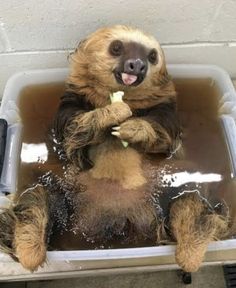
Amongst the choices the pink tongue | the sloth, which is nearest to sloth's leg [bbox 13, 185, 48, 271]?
the sloth

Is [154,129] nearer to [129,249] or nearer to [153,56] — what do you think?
[153,56]

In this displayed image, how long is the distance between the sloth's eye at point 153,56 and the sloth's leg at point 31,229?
0.51m

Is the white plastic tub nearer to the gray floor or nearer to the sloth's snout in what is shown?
the gray floor

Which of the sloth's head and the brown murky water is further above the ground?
the sloth's head

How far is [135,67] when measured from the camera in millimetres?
1305

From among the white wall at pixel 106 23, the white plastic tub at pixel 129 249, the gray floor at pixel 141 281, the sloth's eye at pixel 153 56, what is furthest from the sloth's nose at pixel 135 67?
the gray floor at pixel 141 281

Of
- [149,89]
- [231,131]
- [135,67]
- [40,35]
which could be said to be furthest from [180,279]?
[40,35]

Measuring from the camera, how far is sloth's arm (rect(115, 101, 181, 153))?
4.34ft

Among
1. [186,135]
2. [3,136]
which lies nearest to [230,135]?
[186,135]

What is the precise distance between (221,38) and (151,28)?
276mm

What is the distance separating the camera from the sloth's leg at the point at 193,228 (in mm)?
1287

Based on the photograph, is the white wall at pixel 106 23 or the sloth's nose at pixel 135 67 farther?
the white wall at pixel 106 23

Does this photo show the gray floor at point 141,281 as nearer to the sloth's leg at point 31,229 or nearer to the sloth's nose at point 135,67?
the sloth's leg at point 31,229

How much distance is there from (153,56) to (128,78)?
0.15 m
